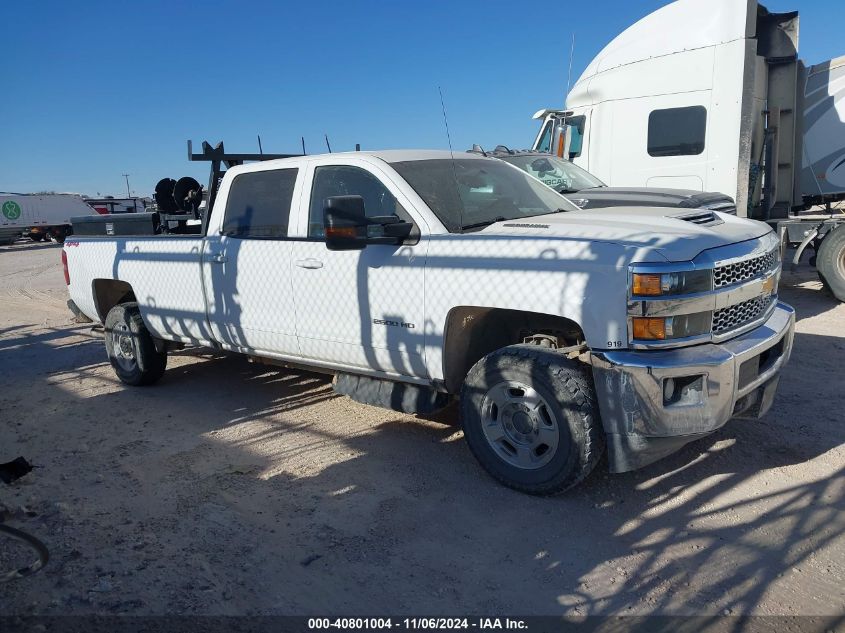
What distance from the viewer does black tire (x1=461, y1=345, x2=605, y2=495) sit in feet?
12.3

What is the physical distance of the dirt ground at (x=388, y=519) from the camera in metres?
3.11

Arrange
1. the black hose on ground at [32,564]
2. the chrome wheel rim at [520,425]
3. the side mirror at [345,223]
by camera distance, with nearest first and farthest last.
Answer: the black hose on ground at [32,564] → the chrome wheel rim at [520,425] → the side mirror at [345,223]

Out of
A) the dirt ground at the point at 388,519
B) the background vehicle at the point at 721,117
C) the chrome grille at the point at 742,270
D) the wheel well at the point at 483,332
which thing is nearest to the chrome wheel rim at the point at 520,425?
the dirt ground at the point at 388,519

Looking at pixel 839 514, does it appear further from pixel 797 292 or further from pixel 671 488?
pixel 797 292

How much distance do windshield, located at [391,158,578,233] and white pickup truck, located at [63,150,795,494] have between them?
0.05ft

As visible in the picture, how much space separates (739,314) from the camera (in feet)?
12.7

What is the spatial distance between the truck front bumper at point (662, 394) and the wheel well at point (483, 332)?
62 cm

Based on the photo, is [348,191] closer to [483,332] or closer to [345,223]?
[345,223]

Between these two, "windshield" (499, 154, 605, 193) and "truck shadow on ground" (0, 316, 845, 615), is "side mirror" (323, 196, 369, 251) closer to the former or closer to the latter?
"truck shadow on ground" (0, 316, 845, 615)

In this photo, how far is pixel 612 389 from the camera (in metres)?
3.53

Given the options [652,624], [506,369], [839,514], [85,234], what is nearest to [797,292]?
[839,514]

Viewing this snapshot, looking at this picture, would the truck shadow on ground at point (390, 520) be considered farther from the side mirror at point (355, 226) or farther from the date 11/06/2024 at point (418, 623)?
the side mirror at point (355, 226)

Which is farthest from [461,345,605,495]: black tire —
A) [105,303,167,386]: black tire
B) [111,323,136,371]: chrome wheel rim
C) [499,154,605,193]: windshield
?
[499,154,605,193]: windshield

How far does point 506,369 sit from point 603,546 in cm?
109
